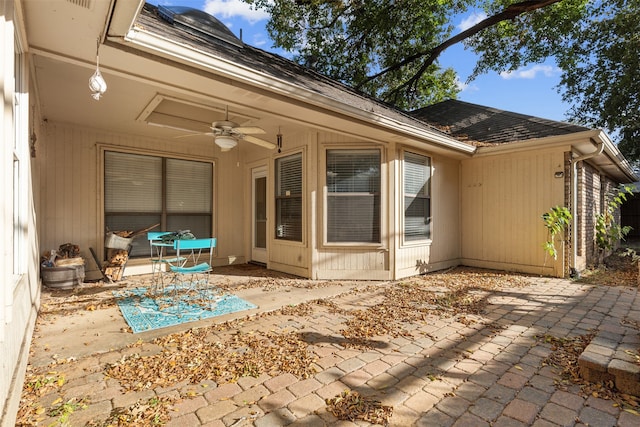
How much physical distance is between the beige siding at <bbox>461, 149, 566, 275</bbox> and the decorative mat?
5.29 m

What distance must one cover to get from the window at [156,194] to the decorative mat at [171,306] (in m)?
1.83

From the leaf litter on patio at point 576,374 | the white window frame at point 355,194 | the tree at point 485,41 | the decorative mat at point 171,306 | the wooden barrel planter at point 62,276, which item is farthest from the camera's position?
the tree at point 485,41

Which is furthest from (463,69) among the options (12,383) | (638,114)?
(12,383)

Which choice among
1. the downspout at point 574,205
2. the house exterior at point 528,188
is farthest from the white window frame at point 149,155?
the downspout at point 574,205

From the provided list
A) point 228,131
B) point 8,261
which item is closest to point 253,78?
point 228,131

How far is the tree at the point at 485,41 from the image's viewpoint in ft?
33.2

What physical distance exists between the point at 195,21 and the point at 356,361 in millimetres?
5601

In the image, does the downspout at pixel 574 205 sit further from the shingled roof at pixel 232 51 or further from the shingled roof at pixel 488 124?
the shingled roof at pixel 232 51

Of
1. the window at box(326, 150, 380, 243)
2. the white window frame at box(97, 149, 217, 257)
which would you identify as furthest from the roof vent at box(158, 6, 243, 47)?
the window at box(326, 150, 380, 243)

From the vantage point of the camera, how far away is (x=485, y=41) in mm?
11102

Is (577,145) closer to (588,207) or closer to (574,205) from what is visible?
(574,205)

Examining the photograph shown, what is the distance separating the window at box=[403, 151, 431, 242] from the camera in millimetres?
5844

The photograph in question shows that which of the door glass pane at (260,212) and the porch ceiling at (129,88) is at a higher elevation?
the porch ceiling at (129,88)

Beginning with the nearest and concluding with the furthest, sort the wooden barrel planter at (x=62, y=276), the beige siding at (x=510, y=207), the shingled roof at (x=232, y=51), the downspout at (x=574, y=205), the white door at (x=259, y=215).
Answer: the shingled roof at (x=232, y=51)
the wooden barrel planter at (x=62, y=276)
the downspout at (x=574, y=205)
the beige siding at (x=510, y=207)
the white door at (x=259, y=215)
